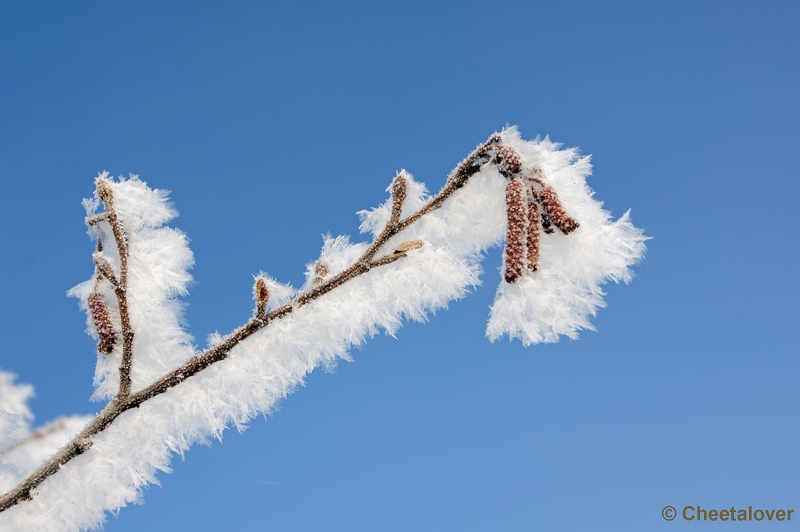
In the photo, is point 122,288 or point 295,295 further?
point 295,295

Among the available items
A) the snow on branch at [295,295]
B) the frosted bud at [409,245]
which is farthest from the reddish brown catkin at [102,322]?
the frosted bud at [409,245]

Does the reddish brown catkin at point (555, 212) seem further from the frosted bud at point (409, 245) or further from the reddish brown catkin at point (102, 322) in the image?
the reddish brown catkin at point (102, 322)

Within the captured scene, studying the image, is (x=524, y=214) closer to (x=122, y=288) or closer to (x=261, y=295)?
(x=261, y=295)

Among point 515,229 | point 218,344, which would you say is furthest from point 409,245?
point 218,344

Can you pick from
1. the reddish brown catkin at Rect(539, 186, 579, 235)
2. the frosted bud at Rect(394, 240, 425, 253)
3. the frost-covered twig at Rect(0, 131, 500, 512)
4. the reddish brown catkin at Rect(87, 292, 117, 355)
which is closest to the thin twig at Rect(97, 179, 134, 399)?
Answer: the frost-covered twig at Rect(0, 131, 500, 512)

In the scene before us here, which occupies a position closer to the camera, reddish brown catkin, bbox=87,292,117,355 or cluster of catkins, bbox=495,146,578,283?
cluster of catkins, bbox=495,146,578,283

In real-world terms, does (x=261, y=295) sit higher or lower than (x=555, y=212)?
lower

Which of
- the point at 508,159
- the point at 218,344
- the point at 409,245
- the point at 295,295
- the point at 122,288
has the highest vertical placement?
the point at 508,159

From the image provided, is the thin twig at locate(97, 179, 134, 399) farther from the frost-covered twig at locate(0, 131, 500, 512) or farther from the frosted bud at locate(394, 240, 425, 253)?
the frosted bud at locate(394, 240, 425, 253)
